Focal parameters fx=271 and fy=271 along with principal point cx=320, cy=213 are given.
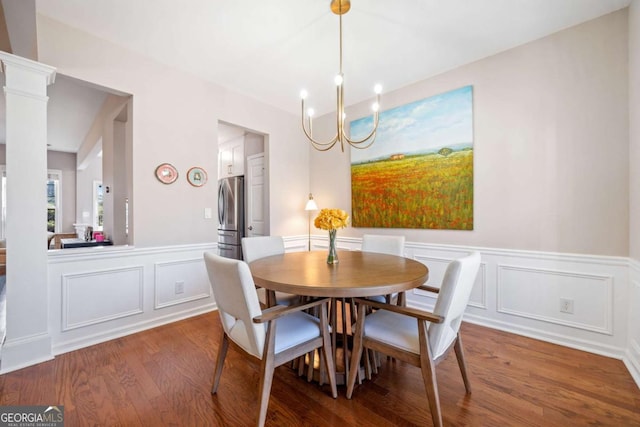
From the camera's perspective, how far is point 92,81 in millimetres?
2342

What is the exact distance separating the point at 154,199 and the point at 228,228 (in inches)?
87.7

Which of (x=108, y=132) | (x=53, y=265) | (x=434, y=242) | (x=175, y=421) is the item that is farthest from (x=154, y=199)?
(x=434, y=242)

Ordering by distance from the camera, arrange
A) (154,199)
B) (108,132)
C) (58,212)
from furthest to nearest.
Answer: (58,212) → (108,132) → (154,199)

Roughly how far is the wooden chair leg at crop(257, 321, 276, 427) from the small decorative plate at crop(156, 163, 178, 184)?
2114mm

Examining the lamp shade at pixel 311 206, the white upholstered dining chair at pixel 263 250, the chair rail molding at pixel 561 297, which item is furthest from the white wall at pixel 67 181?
the chair rail molding at pixel 561 297

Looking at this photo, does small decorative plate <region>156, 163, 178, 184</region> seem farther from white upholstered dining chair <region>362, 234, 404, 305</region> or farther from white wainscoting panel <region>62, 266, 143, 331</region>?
white upholstered dining chair <region>362, 234, 404, 305</region>

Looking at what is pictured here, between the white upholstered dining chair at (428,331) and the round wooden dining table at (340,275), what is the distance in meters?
0.14

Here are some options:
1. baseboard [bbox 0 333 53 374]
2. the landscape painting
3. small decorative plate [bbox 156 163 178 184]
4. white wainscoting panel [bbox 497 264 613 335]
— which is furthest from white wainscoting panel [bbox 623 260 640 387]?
baseboard [bbox 0 333 53 374]

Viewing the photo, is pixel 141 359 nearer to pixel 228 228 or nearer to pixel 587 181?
pixel 228 228

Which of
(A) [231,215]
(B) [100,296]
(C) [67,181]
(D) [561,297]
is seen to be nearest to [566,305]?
(D) [561,297]

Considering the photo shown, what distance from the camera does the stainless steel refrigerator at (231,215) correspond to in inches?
185

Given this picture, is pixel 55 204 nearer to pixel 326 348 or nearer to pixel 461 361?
pixel 326 348

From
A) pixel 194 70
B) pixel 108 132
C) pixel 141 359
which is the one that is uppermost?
pixel 194 70

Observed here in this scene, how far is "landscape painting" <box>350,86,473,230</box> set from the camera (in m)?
2.81
